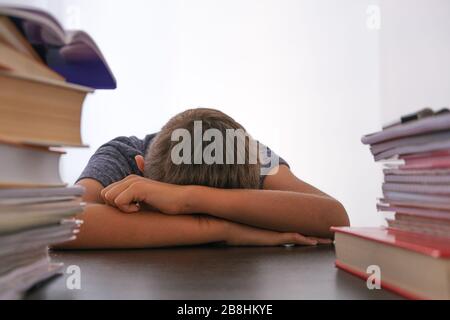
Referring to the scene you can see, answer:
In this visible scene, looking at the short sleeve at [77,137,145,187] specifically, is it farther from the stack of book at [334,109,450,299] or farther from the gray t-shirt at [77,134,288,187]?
the stack of book at [334,109,450,299]

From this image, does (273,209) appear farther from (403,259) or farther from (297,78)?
(297,78)

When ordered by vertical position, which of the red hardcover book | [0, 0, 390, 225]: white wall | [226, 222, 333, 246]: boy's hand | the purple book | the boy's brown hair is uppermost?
[0, 0, 390, 225]: white wall

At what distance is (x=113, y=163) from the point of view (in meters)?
1.31

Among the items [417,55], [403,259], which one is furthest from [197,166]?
[417,55]

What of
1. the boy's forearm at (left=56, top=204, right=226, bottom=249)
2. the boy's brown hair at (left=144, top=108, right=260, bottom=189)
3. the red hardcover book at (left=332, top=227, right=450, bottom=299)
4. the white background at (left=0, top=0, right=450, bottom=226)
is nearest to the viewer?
the red hardcover book at (left=332, top=227, right=450, bottom=299)

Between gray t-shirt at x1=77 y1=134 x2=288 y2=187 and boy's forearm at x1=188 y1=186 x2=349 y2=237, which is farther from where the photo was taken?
gray t-shirt at x1=77 y1=134 x2=288 y2=187

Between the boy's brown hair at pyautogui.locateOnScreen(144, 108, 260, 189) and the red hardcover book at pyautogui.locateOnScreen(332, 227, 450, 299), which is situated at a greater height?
the boy's brown hair at pyautogui.locateOnScreen(144, 108, 260, 189)

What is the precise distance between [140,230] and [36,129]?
1.41 ft

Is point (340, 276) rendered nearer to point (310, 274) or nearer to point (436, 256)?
point (310, 274)

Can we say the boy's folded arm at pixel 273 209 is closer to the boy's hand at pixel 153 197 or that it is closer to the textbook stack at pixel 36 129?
the boy's hand at pixel 153 197

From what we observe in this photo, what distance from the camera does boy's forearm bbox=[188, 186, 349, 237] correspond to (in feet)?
2.80

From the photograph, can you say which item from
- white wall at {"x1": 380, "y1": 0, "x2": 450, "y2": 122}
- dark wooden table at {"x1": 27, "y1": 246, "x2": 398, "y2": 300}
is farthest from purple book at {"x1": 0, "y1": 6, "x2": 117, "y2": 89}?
white wall at {"x1": 380, "y1": 0, "x2": 450, "y2": 122}

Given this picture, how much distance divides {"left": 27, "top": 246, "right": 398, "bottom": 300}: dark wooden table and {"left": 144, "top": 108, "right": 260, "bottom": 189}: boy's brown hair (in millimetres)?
232
